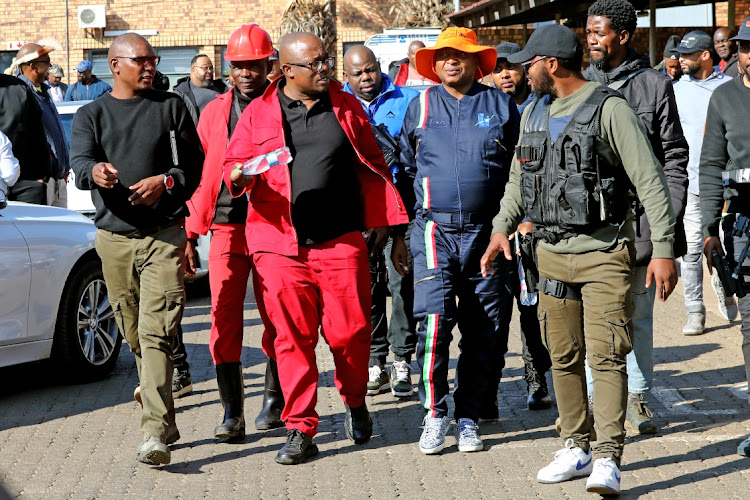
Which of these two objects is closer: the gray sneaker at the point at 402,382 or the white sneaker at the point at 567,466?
the white sneaker at the point at 567,466

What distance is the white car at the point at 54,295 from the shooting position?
734cm

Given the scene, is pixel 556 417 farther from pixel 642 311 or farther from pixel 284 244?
pixel 284 244

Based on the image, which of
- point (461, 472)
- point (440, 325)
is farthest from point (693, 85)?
point (461, 472)

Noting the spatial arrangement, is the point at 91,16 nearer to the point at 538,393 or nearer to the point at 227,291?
the point at 227,291

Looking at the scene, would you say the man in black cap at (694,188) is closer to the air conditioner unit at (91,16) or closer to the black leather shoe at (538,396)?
the black leather shoe at (538,396)

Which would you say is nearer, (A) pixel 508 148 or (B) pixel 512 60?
(B) pixel 512 60

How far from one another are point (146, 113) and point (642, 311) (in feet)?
9.76

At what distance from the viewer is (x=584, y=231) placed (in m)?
5.28

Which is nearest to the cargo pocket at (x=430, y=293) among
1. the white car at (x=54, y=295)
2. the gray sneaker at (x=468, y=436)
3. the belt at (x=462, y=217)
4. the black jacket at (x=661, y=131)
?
the belt at (x=462, y=217)

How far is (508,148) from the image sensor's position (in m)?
6.17

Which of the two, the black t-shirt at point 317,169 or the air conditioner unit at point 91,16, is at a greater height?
the air conditioner unit at point 91,16

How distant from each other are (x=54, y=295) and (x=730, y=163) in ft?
14.8

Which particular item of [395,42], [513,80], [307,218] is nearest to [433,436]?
[307,218]

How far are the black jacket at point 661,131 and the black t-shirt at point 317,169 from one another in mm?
1612
